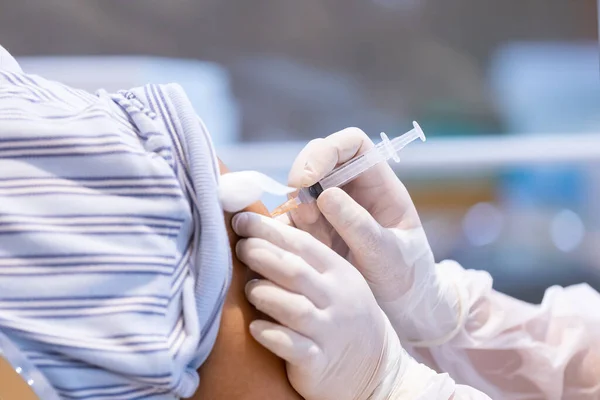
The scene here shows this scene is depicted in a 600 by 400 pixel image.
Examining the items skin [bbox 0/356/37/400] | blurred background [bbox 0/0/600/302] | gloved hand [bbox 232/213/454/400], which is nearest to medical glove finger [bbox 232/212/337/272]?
gloved hand [bbox 232/213/454/400]

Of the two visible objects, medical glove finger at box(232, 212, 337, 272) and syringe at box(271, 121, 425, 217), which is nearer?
medical glove finger at box(232, 212, 337, 272)

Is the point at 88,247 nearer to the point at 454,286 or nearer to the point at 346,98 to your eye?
the point at 454,286

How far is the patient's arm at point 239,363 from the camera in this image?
22.6 inches

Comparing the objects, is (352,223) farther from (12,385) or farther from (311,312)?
(12,385)

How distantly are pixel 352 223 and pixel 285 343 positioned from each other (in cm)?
24

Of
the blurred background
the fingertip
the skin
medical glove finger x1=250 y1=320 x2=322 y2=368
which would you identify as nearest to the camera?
the skin

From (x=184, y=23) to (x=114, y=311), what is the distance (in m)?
1.52

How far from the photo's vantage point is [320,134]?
1945 mm

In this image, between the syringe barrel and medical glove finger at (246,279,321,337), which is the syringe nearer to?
the syringe barrel

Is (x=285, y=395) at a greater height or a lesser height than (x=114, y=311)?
lesser

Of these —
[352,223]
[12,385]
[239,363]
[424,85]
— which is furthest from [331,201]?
[424,85]

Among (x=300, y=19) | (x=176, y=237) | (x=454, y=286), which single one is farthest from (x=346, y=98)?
(x=176, y=237)

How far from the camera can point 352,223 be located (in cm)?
79

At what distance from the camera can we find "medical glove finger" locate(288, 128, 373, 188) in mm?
783
